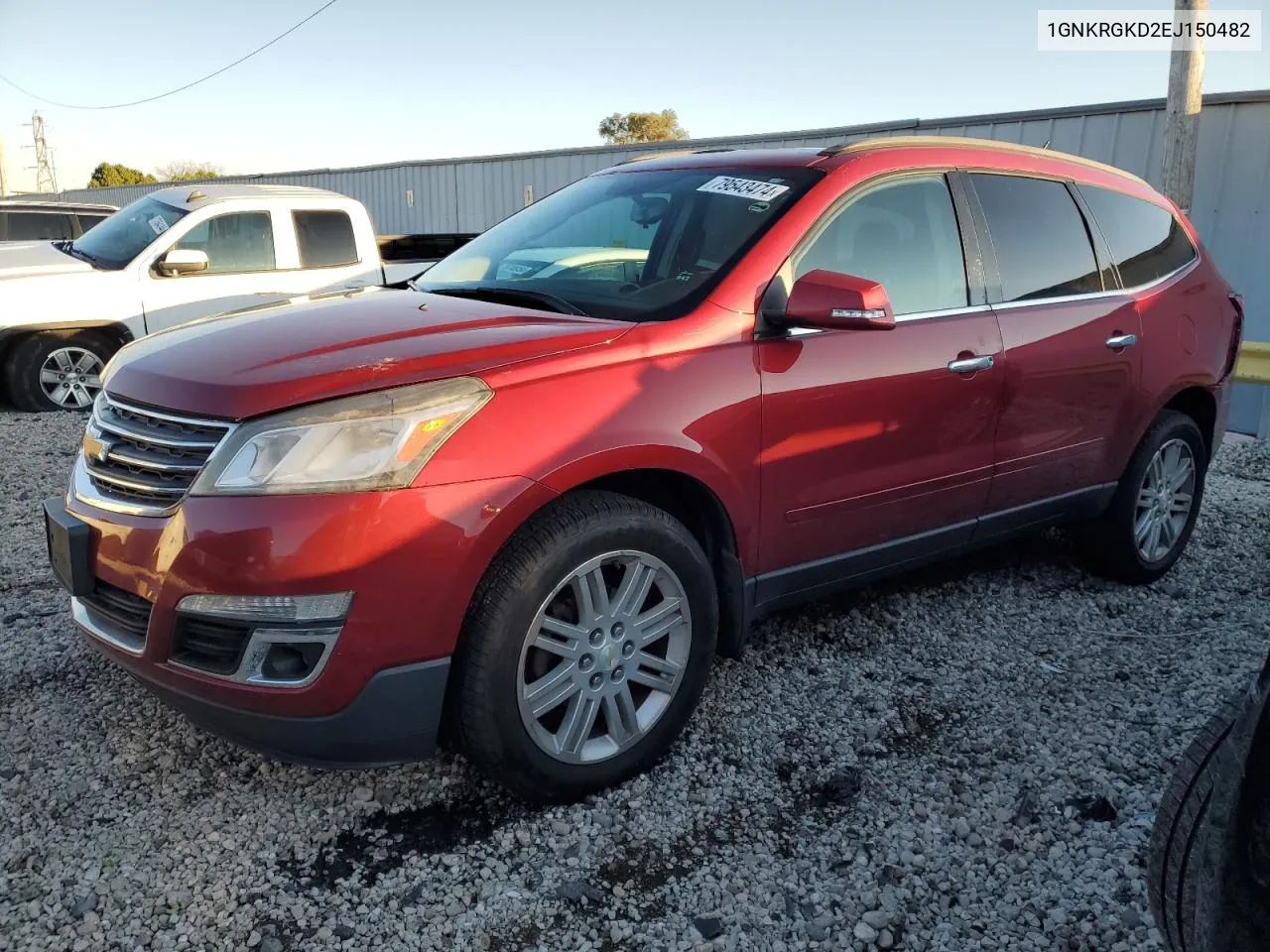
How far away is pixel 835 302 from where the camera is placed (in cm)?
277

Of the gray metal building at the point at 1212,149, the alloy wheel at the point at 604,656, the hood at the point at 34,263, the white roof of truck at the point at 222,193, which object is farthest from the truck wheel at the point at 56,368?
the alloy wheel at the point at 604,656

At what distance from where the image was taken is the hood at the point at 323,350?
2318 mm

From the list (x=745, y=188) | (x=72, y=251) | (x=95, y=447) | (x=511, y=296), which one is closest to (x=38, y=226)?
(x=72, y=251)

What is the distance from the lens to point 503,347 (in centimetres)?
252

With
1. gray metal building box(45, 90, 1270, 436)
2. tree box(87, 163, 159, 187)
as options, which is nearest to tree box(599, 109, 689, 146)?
tree box(87, 163, 159, 187)

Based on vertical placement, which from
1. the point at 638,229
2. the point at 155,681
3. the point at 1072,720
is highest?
the point at 638,229

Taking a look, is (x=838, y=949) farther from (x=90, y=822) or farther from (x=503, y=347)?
(x=90, y=822)

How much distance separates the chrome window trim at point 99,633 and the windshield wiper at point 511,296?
1438 mm

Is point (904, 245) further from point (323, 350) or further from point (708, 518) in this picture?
point (323, 350)

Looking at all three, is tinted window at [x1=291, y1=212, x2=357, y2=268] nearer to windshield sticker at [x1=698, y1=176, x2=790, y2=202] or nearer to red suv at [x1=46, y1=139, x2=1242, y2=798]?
red suv at [x1=46, y1=139, x2=1242, y2=798]

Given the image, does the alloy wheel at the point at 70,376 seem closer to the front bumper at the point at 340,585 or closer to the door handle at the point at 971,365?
the front bumper at the point at 340,585

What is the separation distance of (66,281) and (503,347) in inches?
248

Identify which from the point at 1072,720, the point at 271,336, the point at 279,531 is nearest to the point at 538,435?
the point at 279,531

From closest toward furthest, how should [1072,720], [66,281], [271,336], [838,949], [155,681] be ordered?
[838,949]
[155,681]
[271,336]
[1072,720]
[66,281]
